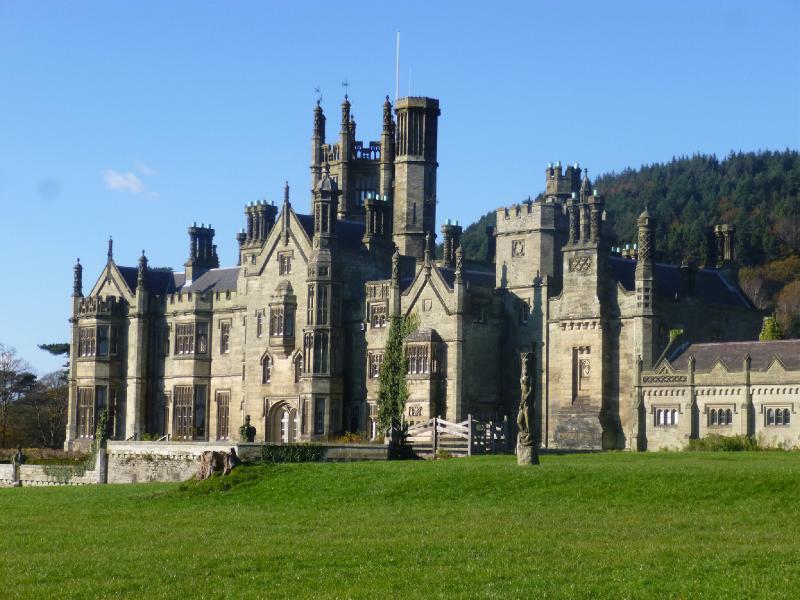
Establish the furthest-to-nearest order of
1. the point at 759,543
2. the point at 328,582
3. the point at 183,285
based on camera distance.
Answer: the point at 183,285 < the point at 759,543 < the point at 328,582

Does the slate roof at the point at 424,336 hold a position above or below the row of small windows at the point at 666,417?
above

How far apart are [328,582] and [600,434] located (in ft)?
133

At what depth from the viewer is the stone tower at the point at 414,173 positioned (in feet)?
255

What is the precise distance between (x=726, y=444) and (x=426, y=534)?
99.1 feet

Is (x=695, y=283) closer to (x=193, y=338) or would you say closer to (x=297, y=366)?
(x=297, y=366)

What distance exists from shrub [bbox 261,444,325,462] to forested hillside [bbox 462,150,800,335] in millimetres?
38423

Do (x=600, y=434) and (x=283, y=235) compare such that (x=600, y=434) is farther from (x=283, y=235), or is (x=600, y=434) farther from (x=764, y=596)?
(x=764, y=596)

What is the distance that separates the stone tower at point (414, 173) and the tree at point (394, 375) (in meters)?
7.58

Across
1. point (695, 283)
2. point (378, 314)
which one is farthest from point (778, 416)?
point (378, 314)

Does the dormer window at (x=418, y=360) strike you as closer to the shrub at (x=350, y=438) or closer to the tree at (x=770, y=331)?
the shrub at (x=350, y=438)

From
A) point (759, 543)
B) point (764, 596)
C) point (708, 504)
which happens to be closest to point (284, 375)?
point (708, 504)

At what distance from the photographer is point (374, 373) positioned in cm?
7281

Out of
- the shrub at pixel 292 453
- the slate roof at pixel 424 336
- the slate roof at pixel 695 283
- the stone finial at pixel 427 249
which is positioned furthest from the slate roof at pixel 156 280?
the shrub at pixel 292 453

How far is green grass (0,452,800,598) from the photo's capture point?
2353cm
